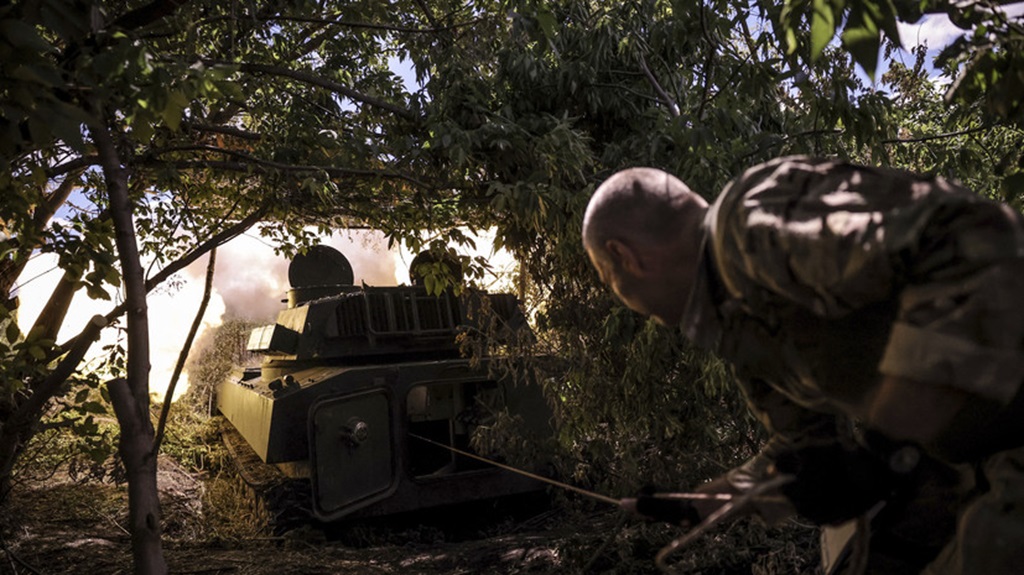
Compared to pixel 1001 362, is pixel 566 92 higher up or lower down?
higher up

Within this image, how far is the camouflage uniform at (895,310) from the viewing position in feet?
4.63

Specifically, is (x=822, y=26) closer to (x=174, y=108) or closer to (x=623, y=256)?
(x=623, y=256)

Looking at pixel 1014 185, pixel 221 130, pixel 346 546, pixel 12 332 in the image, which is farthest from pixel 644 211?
pixel 346 546

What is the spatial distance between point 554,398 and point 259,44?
326 centimetres

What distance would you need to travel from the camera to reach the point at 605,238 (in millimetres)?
1931

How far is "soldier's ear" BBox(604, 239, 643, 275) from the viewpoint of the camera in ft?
6.27

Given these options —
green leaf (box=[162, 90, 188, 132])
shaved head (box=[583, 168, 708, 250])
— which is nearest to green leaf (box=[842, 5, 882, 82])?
shaved head (box=[583, 168, 708, 250])

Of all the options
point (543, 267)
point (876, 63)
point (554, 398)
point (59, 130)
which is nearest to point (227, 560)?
point (554, 398)

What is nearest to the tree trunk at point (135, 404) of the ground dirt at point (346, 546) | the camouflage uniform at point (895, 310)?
the ground dirt at point (346, 546)

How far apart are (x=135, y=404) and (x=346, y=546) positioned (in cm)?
386

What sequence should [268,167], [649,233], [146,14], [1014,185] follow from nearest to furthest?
[649,233], [1014,185], [146,14], [268,167]

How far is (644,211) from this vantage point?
6.25 ft

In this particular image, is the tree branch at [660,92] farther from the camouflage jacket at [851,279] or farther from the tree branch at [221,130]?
the camouflage jacket at [851,279]

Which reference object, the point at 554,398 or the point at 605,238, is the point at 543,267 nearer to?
the point at 554,398
